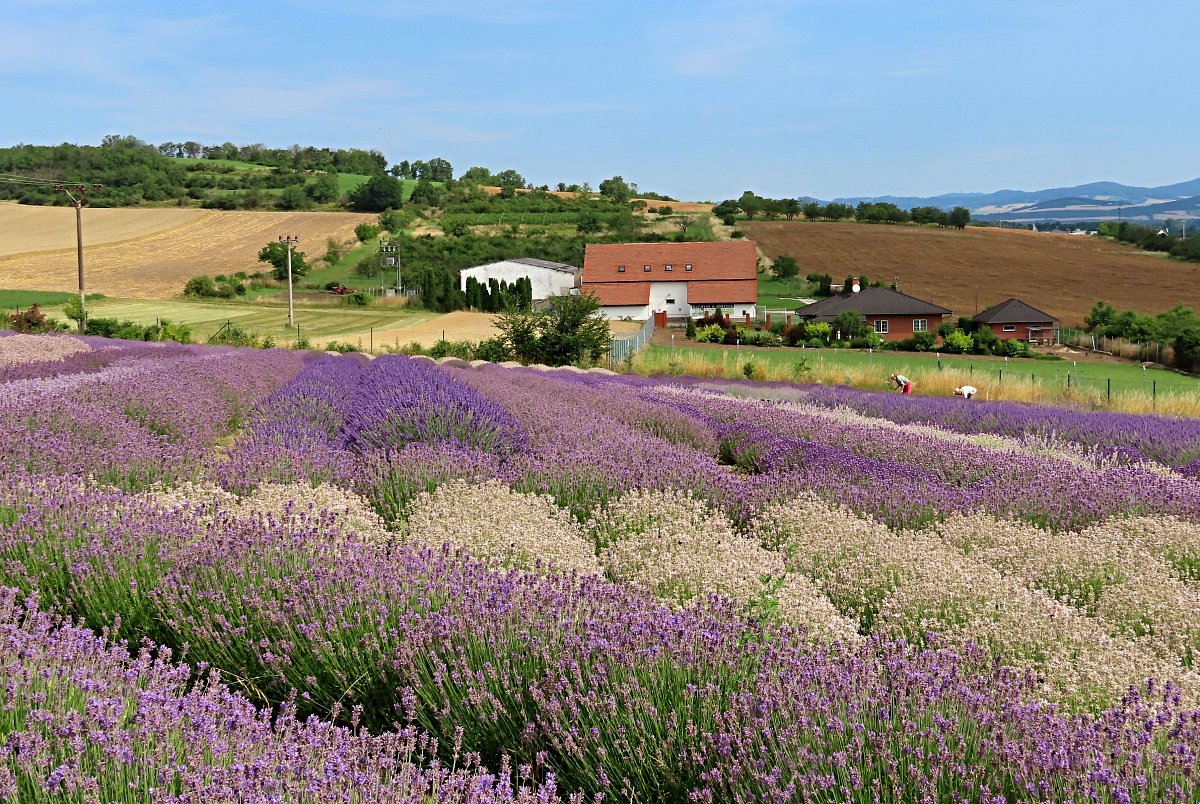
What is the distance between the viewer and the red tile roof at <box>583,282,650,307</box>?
74812mm

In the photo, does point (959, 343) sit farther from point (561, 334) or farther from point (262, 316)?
point (262, 316)

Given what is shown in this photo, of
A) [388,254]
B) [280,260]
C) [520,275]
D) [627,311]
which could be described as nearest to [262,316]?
[280,260]

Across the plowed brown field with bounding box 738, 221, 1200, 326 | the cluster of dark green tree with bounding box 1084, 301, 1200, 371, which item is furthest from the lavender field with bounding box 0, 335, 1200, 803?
the plowed brown field with bounding box 738, 221, 1200, 326

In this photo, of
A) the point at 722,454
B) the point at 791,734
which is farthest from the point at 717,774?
the point at 722,454

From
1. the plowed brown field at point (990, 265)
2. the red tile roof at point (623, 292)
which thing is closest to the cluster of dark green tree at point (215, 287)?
the red tile roof at point (623, 292)

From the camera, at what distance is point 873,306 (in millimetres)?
63250

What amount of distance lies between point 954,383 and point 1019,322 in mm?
39499

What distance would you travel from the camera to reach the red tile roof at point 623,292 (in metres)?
74.8

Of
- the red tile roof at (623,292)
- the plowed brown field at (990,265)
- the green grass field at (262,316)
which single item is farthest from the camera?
the plowed brown field at (990,265)

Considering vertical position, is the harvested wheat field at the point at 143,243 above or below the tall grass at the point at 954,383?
above

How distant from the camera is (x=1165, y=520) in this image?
561cm

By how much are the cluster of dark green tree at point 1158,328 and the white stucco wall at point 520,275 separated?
3700cm

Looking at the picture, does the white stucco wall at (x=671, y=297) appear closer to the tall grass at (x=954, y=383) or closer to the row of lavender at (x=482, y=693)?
the tall grass at (x=954, y=383)

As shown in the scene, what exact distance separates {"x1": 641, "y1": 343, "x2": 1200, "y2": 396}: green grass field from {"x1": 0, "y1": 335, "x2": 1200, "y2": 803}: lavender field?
2243 cm
